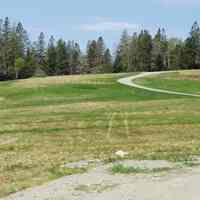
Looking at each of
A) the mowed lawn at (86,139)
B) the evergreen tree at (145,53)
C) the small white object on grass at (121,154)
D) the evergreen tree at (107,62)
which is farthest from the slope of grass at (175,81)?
the evergreen tree at (107,62)

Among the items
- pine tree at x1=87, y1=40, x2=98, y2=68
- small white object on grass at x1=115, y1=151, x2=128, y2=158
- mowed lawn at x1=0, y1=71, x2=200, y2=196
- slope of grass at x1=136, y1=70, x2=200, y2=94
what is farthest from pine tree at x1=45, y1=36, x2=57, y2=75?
small white object on grass at x1=115, y1=151, x2=128, y2=158

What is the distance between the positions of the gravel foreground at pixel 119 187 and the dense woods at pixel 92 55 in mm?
100735

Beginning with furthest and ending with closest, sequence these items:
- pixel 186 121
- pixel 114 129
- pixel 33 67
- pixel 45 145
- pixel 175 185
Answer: pixel 33 67 → pixel 186 121 → pixel 114 129 → pixel 45 145 → pixel 175 185

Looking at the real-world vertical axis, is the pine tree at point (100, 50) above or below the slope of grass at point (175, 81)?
above

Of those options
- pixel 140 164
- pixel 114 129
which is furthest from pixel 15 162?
pixel 114 129

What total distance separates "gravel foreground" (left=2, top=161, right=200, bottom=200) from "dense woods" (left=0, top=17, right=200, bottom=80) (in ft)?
330

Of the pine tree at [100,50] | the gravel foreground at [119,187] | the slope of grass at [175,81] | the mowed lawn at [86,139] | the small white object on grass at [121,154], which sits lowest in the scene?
the slope of grass at [175,81]

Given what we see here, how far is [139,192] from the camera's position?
27.8ft

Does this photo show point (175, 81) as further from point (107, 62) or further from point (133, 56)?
point (107, 62)

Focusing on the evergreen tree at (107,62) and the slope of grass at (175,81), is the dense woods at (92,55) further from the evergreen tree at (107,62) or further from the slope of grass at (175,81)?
the slope of grass at (175,81)

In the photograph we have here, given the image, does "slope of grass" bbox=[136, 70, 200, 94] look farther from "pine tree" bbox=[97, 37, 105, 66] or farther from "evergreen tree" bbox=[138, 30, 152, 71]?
"pine tree" bbox=[97, 37, 105, 66]

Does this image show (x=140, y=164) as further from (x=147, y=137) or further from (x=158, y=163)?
(x=147, y=137)

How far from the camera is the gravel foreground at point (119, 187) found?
823cm

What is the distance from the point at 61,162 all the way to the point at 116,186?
2864 millimetres
